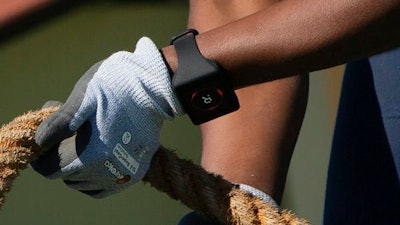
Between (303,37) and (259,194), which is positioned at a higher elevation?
(303,37)

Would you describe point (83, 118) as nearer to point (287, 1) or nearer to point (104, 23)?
point (287, 1)

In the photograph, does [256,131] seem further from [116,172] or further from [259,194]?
[116,172]

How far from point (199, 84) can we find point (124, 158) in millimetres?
114

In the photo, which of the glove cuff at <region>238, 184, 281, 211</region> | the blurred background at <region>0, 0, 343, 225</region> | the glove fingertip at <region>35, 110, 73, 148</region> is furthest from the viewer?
the blurred background at <region>0, 0, 343, 225</region>

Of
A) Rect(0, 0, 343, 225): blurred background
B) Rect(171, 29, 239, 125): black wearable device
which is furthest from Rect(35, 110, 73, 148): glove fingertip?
Rect(0, 0, 343, 225): blurred background

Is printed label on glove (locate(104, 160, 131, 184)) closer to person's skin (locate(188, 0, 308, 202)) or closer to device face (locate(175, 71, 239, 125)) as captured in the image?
device face (locate(175, 71, 239, 125))

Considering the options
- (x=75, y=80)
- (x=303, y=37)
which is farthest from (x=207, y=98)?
(x=75, y=80)

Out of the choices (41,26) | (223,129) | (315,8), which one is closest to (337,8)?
(315,8)

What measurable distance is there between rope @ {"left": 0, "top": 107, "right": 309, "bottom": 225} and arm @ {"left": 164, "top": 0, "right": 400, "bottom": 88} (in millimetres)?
115

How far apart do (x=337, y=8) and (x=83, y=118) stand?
0.95 feet

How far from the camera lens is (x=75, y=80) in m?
2.19

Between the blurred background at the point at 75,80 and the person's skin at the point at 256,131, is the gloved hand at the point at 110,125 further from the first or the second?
the blurred background at the point at 75,80

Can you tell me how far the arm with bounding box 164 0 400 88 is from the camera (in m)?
1.04

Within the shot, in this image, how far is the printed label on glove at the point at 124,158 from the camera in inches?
41.4
